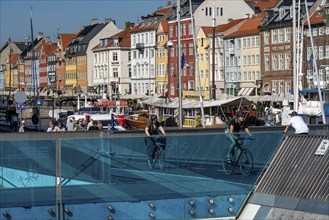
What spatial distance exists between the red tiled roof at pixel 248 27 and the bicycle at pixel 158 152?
3627 inches

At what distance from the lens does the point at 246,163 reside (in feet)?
72.3

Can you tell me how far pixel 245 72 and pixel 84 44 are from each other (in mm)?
58528

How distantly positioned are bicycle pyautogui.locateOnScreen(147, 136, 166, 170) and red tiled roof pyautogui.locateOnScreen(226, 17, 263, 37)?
92.1m

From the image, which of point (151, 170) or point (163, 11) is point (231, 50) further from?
point (151, 170)

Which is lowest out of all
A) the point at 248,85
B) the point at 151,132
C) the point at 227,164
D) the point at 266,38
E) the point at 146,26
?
the point at 248,85

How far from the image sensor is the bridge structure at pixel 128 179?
19188 mm

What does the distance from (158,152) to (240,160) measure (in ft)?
7.32

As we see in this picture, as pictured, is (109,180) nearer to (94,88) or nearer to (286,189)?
(286,189)

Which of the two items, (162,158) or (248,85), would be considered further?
(248,85)

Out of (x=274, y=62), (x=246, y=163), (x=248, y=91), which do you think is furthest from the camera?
(x=248, y=91)

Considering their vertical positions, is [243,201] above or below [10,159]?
below

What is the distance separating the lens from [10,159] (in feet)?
62.5

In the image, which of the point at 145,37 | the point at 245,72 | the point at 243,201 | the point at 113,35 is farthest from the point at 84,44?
the point at 243,201

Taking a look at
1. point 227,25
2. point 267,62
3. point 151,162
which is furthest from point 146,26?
point 151,162
